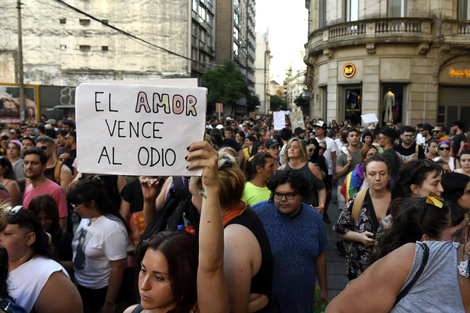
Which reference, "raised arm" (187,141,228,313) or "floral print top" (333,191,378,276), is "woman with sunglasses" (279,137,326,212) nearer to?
"floral print top" (333,191,378,276)

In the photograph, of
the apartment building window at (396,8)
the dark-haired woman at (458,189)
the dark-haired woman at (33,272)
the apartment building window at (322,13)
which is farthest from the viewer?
the apartment building window at (322,13)

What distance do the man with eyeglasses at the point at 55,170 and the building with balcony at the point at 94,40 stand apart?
33.3 metres

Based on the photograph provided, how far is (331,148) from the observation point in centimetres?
959

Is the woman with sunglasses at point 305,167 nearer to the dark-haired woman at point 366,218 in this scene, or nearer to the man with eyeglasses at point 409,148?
the dark-haired woman at point 366,218

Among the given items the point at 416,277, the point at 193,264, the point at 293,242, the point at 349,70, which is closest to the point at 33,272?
the point at 193,264

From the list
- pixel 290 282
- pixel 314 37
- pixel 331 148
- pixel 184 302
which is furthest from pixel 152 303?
pixel 314 37

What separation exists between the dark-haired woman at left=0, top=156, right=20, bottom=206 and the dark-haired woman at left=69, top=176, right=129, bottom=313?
199cm

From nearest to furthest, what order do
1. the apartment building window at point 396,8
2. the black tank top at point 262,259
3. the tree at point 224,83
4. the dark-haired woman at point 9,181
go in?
the black tank top at point 262,259 < the dark-haired woman at point 9,181 < the apartment building window at point 396,8 < the tree at point 224,83

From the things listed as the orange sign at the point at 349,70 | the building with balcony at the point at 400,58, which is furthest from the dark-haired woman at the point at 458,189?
the orange sign at the point at 349,70

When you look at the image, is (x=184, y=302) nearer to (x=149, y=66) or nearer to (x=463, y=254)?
(x=463, y=254)

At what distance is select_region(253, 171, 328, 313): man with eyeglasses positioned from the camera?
11.1ft

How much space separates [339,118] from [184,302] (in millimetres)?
23307

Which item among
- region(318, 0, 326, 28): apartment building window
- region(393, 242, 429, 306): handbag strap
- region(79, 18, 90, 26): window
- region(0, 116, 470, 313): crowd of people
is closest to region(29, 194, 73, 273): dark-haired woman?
region(0, 116, 470, 313): crowd of people

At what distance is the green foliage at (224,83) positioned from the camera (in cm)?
4262
